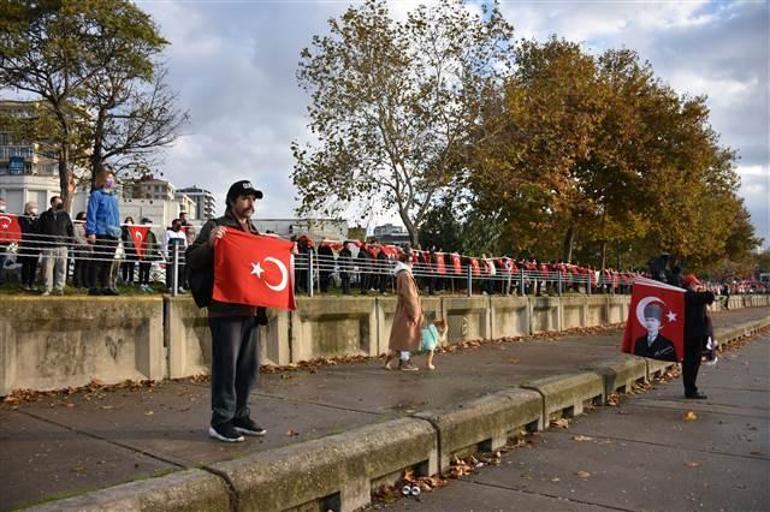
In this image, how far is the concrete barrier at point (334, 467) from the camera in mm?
4480

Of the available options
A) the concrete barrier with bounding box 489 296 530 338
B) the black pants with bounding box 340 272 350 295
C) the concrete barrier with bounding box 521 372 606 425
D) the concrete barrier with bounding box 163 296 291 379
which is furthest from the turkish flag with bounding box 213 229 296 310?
the concrete barrier with bounding box 489 296 530 338

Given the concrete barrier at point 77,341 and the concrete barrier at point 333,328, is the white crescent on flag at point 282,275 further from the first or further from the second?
the concrete barrier at point 333,328

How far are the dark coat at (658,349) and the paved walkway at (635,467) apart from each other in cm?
87

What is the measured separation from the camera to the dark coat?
1071cm

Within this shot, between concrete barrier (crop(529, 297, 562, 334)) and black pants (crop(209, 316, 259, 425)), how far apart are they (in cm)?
1556

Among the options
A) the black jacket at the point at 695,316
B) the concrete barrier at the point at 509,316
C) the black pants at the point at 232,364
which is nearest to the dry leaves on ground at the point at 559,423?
the black jacket at the point at 695,316

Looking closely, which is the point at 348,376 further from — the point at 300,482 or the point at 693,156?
the point at 693,156

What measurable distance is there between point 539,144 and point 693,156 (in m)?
13.8

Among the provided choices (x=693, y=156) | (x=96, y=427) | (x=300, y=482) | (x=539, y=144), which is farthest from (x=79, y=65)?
(x=693, y=156)

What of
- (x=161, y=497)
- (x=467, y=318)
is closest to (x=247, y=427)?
(x=161, y=497)

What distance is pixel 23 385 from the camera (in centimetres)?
765

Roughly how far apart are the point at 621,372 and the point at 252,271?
23.2 feet

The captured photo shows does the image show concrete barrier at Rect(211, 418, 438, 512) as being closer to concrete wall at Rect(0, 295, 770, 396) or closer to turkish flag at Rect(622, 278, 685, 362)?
concrete wall at Rect(0, 295, 770, 396)

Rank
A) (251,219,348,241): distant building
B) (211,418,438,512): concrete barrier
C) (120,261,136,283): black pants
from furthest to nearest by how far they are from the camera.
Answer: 1. (251,219,348,241): distant building
2. (120,261,136,283): black pants
3. (211,418,438,512): concrete barrier
